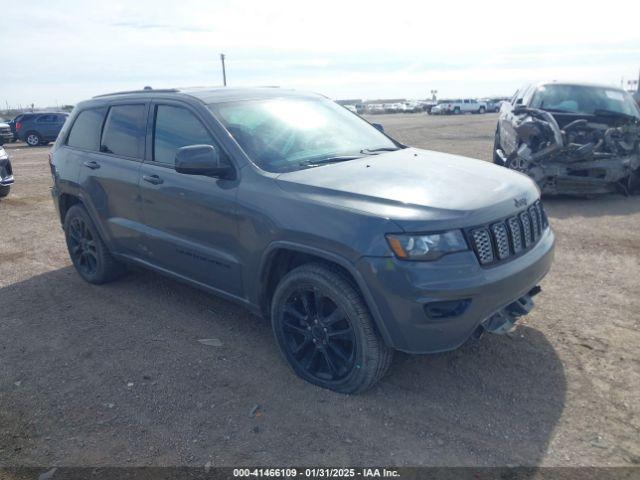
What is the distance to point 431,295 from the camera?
2932mm

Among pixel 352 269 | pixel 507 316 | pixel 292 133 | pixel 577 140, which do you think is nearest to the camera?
pixel 352 269

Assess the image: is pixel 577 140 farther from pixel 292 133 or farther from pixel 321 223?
pixel 321 223

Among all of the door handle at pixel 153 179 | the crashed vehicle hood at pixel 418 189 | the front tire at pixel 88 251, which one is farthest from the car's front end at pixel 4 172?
the crashed vehicle hood at pixel 418 189

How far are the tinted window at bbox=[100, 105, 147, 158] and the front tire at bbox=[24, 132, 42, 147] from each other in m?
23.3

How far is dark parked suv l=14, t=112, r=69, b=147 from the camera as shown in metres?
25.0

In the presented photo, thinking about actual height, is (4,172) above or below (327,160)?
below

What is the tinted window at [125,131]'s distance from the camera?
462 centimetres

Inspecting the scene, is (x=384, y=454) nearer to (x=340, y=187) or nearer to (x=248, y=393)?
(x=248, y=393)

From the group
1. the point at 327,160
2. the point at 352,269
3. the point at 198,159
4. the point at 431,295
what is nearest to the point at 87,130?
the point at 198,159

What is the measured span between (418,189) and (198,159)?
4.72 ft

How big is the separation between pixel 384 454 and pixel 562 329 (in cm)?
203

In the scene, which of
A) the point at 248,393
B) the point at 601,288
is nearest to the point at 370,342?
the point at 248,393

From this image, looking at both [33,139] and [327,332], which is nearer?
[327,332]

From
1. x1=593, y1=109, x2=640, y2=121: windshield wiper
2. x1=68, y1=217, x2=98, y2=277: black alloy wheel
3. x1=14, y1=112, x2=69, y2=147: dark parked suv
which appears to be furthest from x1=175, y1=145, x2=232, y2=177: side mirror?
x1=14, y1=112, x2=69, y2=147: dark parked suv
